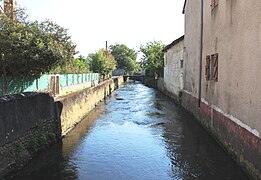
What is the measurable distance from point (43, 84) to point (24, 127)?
9.77 m

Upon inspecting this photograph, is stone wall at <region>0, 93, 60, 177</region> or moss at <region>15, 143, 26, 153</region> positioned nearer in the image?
stone wall at <region>0, 93, 60, 177</region>

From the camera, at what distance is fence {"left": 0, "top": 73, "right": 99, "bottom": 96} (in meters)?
12.9

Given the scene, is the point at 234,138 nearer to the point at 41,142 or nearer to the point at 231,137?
the point at 231,137

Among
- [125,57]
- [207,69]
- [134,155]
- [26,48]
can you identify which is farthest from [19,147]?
[125,57]

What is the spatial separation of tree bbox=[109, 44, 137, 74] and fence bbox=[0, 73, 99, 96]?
53382 mm

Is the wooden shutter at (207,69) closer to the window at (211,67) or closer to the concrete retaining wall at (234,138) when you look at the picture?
the window at (211,67)

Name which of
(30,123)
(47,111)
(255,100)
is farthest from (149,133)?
(255,100)

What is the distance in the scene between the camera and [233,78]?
7.78 meters

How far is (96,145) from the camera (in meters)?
9.48

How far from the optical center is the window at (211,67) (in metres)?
9.87

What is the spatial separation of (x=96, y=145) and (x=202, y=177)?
4.10 m

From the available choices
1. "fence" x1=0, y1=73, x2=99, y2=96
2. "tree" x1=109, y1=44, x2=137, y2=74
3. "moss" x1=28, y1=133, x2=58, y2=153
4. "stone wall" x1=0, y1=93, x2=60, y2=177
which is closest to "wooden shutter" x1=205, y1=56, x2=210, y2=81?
"stone wall" x1=0, y1=93, x2=60, y2=177

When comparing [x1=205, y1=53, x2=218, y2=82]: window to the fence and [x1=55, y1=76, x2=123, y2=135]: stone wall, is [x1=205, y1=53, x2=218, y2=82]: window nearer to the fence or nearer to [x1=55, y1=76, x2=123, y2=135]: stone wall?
[x1=55, y1=76, x2=123, y2=135]: stone wall

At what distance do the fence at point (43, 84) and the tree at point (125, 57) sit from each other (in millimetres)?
53382
